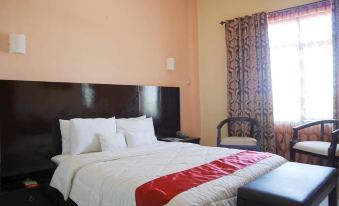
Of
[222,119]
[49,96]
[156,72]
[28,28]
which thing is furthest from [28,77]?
[222,119]

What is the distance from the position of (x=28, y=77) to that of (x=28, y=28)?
1.66 feet

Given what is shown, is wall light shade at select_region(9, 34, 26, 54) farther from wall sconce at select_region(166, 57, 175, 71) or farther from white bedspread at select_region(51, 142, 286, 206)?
wall sconce at select_region(166, 57, 175, 71)

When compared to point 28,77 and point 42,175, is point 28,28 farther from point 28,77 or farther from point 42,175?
point 42,175

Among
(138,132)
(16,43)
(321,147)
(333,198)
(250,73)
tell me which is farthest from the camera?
(250,73)

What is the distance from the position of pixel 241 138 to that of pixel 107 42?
2207 millimetres

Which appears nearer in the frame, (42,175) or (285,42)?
(42,175)

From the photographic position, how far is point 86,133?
2791mm

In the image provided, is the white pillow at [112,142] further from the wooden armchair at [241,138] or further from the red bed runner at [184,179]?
the wooden armchair at [241,138]

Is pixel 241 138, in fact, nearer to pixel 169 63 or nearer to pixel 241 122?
pixel 241 122

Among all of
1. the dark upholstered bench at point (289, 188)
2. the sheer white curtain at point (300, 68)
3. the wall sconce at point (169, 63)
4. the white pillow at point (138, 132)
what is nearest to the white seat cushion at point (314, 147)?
the sheer white curtain at point (300, 68)

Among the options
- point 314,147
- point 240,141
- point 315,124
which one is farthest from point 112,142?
point 315,124

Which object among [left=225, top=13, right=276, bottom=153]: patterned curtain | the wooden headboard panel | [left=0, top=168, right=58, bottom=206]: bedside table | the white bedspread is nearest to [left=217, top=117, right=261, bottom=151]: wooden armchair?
[left=225, top=13, right=276, bottom=153]: patterned curtain

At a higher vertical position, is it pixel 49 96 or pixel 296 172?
pixel 49 96

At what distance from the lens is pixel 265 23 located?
12.6 feet
